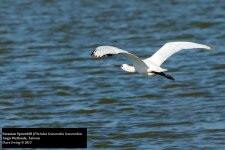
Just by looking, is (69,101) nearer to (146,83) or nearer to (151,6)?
(146,83)

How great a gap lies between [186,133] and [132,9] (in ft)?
45.8

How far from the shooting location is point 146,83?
1888 cm

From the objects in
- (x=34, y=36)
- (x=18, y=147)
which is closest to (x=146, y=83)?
(x=18, y=147)

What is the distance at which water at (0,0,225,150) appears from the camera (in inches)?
606

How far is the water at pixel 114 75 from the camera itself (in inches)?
606

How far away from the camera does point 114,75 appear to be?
19.8m
